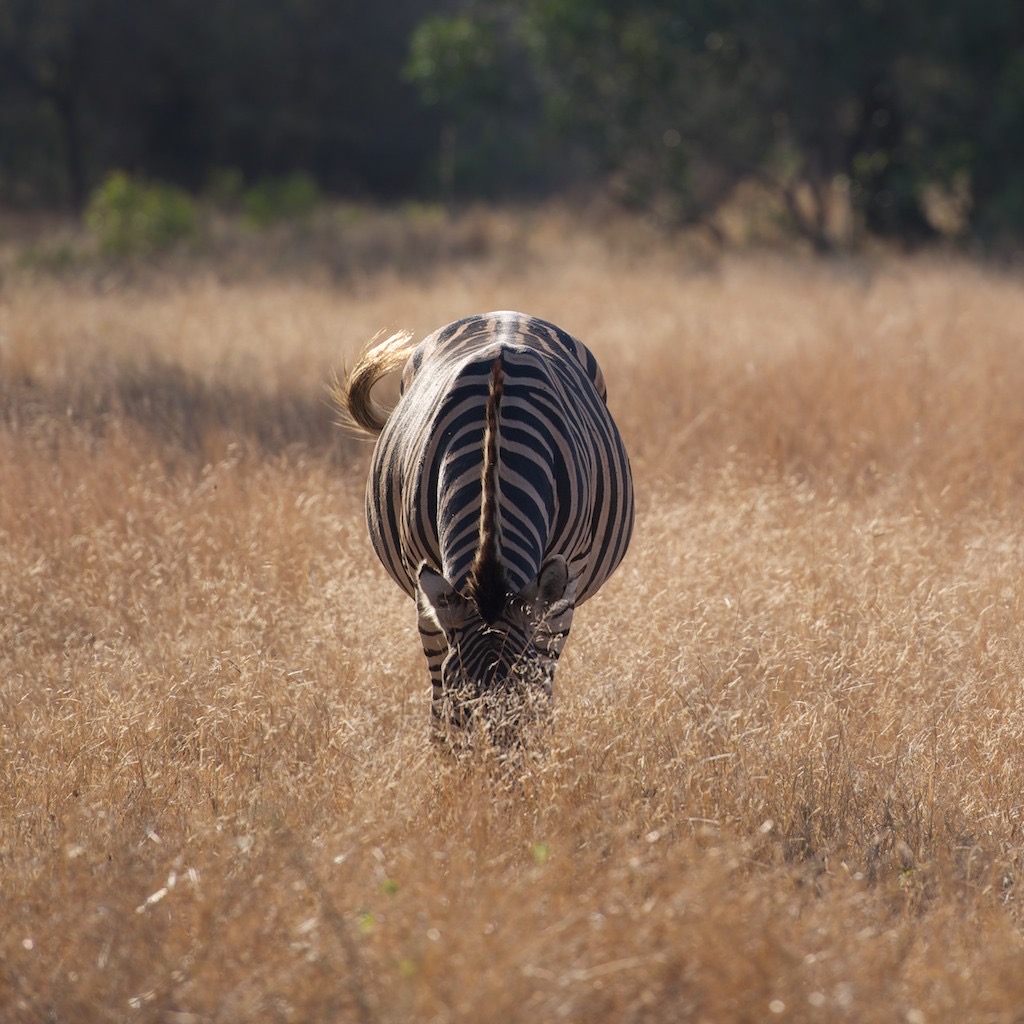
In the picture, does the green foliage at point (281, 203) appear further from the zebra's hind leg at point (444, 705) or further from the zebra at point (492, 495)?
the zebra's hind leg at point (444, 705)

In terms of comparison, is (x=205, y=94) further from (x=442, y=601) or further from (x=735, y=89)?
(x=442, y=601)

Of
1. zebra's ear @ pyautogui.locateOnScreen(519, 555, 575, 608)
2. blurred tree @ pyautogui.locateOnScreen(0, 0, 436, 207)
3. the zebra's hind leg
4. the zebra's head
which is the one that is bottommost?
the zebra's hind leg

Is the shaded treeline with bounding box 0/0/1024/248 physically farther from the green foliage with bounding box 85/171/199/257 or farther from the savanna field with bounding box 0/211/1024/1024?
the savanna field with bounding box 0/211/1024/1024

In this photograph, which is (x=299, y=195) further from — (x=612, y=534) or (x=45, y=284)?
(x=612, y=534)

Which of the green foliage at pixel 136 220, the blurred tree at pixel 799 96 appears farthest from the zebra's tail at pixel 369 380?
the blurred tree at pixel 799 96

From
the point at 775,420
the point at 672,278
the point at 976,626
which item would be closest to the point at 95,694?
the point at 976,626

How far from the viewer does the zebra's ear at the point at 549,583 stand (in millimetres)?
2996

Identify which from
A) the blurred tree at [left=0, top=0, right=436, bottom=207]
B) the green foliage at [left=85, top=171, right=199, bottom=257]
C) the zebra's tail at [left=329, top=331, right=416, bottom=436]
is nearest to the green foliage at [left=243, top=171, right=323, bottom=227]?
the green foliage at [left=85, top=171, right=199, bottom=257]

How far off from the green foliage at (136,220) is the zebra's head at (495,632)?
1240 cm

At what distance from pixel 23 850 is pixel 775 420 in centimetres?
506

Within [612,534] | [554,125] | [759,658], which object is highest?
[554,125]

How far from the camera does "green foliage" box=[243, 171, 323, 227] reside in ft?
57.1

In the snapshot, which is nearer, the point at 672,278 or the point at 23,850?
the point at 23,850

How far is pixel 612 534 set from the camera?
13.3 feet
